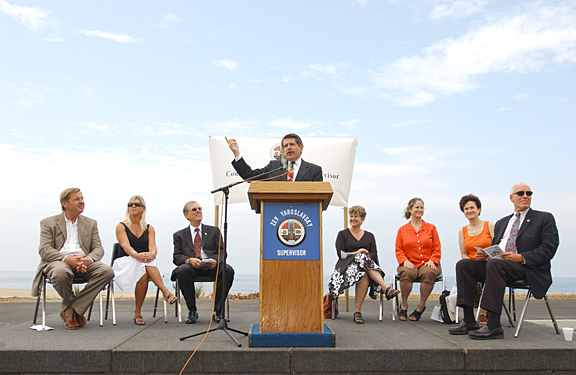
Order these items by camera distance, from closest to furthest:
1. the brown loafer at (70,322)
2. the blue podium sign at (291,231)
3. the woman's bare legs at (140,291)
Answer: the blue podium sign at (291,231) → the brown loafer at (70,322) → the woman's bare legs at (140,291)

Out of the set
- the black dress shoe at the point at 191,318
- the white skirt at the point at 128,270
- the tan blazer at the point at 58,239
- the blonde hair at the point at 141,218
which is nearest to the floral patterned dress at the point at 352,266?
the black dress shoe at the point at 191,318

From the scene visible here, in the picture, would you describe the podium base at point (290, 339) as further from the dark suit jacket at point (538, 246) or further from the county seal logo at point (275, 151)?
the county seal logo at point (275, 151)

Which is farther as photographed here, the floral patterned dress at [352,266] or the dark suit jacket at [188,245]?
the dark suit jacket at [188,245]

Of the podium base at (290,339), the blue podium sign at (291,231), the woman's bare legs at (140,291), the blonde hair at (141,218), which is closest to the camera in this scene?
the podium base at (290,339)

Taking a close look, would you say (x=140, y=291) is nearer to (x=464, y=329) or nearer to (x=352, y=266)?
(x=352, y=266)

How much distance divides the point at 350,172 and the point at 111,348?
4256mm

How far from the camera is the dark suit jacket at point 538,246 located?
3.92m

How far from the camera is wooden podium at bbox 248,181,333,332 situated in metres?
3.33

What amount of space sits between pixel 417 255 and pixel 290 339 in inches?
95.3

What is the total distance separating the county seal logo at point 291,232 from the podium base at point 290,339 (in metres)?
0.65

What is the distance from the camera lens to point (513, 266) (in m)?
3.94

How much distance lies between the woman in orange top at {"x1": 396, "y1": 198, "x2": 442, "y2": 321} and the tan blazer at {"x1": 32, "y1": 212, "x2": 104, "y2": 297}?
3272 mm

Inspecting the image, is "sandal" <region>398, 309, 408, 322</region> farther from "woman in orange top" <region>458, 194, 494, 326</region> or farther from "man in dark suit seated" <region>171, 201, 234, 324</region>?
"man in dark suit seated" <region>171, 201, 234, 324</region>

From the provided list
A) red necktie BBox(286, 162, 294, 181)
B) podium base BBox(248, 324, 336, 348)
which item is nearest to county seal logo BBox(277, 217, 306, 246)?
podium base BBox(248, 324, 336, 348)
